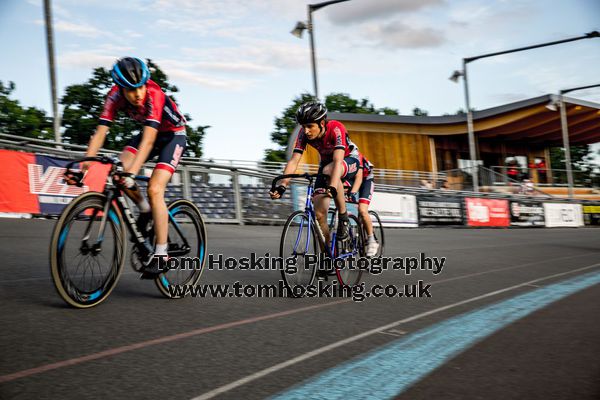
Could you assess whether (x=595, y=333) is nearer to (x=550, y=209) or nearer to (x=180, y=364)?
(x=180, y=364)

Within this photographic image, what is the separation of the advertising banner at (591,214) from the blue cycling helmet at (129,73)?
35.4 meters

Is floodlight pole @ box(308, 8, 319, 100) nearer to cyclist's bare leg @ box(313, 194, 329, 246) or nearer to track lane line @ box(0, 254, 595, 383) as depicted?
cyclist's bare leg @ box(313, 194, 329, 246)

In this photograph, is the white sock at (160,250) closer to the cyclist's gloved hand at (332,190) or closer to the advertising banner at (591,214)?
the cyclist's gloved hand at (332,190)

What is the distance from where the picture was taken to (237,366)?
296 cm

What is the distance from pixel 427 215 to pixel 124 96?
19.4 metres

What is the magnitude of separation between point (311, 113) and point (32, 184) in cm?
781

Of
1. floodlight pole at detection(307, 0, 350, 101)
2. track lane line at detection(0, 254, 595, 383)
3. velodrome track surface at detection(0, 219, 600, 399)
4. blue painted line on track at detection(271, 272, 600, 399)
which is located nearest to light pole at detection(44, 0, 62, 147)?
velodrome track surface at detection(0, 219, 600, 399)

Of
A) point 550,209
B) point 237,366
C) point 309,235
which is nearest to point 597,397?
point 237,366

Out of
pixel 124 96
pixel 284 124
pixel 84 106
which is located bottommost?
pixel 124 96

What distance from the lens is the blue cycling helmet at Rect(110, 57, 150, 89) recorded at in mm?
4020

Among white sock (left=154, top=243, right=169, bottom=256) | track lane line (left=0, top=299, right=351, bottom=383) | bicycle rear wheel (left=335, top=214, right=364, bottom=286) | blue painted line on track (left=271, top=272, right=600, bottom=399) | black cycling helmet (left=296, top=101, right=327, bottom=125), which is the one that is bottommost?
blue painted line on track (left=271, top=272, right=600, bottom=399)

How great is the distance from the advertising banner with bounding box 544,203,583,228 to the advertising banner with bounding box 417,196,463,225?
9.02 metres

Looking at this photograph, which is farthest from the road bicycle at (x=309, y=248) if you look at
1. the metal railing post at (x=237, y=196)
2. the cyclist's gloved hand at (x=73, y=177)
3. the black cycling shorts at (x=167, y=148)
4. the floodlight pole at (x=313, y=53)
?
the floodlight pole at (x=313, y=53)

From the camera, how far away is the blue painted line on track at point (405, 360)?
265 centimetres
